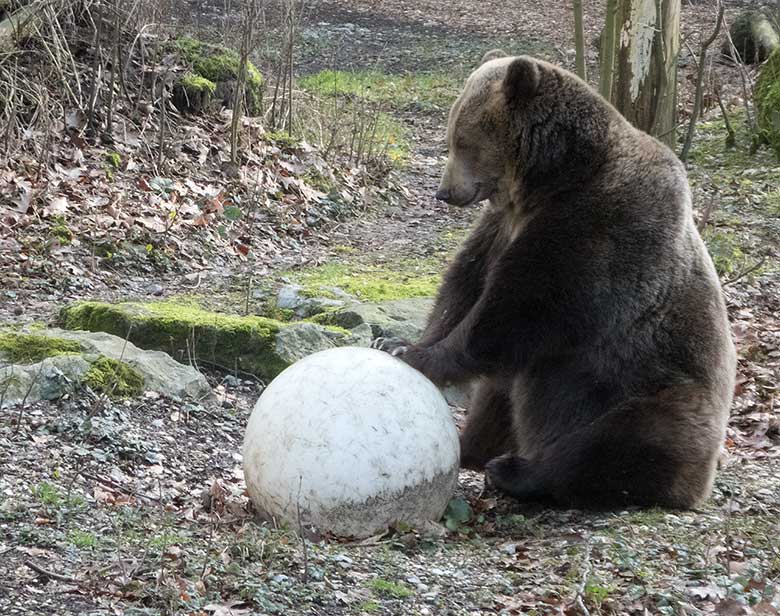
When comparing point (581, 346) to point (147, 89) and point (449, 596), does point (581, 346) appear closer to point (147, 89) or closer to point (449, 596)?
point (449, 596)

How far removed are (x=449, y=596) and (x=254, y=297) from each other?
16.4 feet

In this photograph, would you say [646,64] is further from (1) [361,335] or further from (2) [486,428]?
(2) [486,428]

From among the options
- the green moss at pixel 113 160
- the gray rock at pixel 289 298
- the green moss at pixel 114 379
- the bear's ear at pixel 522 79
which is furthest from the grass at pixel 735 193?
the green moss at pixel 114 379

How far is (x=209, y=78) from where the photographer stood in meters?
13.2

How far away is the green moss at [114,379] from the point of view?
6297 millimetres

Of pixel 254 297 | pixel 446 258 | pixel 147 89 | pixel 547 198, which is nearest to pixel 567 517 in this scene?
pixel 547 198

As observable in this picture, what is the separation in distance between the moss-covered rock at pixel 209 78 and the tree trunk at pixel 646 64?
4.16 m

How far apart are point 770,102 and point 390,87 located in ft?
24.6

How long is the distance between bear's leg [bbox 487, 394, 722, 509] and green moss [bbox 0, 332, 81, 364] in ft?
8.68

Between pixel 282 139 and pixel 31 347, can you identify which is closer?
pixel 31 347

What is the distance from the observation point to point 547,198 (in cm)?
589

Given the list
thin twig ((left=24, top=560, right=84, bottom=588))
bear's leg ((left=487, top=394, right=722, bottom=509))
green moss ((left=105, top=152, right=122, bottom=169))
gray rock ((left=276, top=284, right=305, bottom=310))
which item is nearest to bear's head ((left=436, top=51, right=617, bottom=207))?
bear's leg ((left=487, top=394, right=722, bottom=509))

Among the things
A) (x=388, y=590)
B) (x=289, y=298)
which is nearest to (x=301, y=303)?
(x=289, y=298)

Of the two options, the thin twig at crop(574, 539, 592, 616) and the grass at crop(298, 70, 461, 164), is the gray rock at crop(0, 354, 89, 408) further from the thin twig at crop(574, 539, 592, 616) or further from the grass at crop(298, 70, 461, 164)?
the grass at crop(298, 70, 461, 164)
